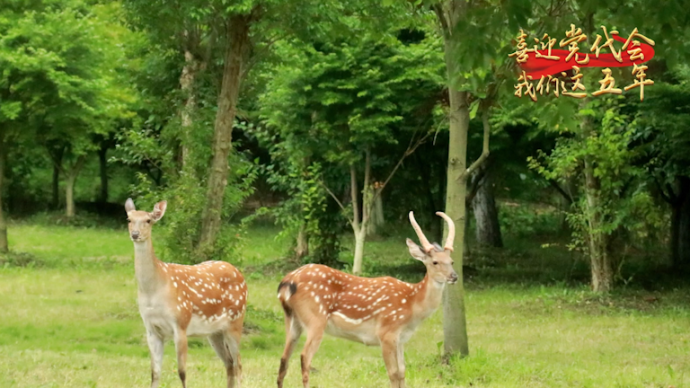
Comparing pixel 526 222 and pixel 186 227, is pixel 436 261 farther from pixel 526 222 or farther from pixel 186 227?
pixel 526 222

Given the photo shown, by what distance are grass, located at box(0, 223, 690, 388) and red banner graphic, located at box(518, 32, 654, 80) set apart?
334cm

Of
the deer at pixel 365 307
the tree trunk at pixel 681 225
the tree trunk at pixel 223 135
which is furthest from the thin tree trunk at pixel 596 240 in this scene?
the deer at pixel 365 307

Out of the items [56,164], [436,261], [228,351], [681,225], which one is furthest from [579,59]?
[56,164]

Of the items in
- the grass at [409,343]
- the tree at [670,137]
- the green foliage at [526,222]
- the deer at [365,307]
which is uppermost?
the tree at [670,137]

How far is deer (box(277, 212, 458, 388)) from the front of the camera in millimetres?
7668

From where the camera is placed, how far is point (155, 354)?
767 cm

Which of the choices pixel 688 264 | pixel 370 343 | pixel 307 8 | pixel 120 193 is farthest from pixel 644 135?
pixel 120 193

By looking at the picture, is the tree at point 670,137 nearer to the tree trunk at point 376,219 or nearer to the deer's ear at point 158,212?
the deer's ear at point 158,212

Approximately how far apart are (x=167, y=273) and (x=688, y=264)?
17291 mm

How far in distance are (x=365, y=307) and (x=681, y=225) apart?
17018 millimetres

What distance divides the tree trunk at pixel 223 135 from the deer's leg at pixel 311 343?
17.6ft

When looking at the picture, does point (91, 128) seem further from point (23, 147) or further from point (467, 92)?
point (467, 92)

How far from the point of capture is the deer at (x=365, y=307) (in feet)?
25.2

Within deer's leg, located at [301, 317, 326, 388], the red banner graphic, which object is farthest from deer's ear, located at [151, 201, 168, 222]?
the red banner graphic
